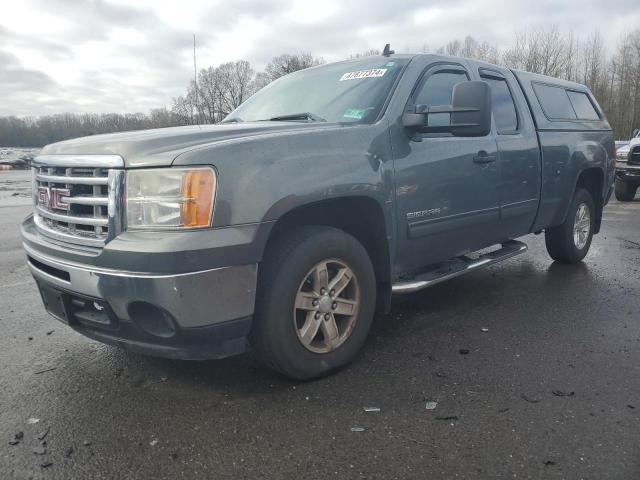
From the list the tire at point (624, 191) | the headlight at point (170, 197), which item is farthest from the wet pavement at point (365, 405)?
the tire at point (624, 191)

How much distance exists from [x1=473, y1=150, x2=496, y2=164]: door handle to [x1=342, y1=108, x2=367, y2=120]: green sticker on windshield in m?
1.03

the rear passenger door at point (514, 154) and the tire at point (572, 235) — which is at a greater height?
the rear passenger door at point (514, 154)


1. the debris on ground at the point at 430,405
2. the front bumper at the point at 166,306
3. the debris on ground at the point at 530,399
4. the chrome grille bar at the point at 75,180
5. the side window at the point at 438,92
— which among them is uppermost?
the side window at the point at 438,92

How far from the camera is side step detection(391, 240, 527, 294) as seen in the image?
3.43m

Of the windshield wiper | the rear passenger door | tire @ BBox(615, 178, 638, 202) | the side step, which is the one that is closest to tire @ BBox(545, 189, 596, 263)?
the rear passenger door

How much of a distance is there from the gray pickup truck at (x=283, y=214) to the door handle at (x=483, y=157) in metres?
0.01

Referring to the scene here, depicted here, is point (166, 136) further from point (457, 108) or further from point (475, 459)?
point (475, 459)

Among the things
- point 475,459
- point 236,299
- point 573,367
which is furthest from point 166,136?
point 573,367

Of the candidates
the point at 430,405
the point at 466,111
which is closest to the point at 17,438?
the point at 430,405

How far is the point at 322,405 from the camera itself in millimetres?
2701

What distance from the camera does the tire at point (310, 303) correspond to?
8.82 ft

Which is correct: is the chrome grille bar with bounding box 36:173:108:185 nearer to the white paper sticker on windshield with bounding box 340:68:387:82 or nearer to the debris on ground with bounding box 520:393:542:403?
the white paper sticker on windshield with bounding box 340:68:387:82

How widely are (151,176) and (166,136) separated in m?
0.33

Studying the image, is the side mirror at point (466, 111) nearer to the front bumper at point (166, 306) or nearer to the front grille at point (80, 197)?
the front bumper at point (166, 306)
